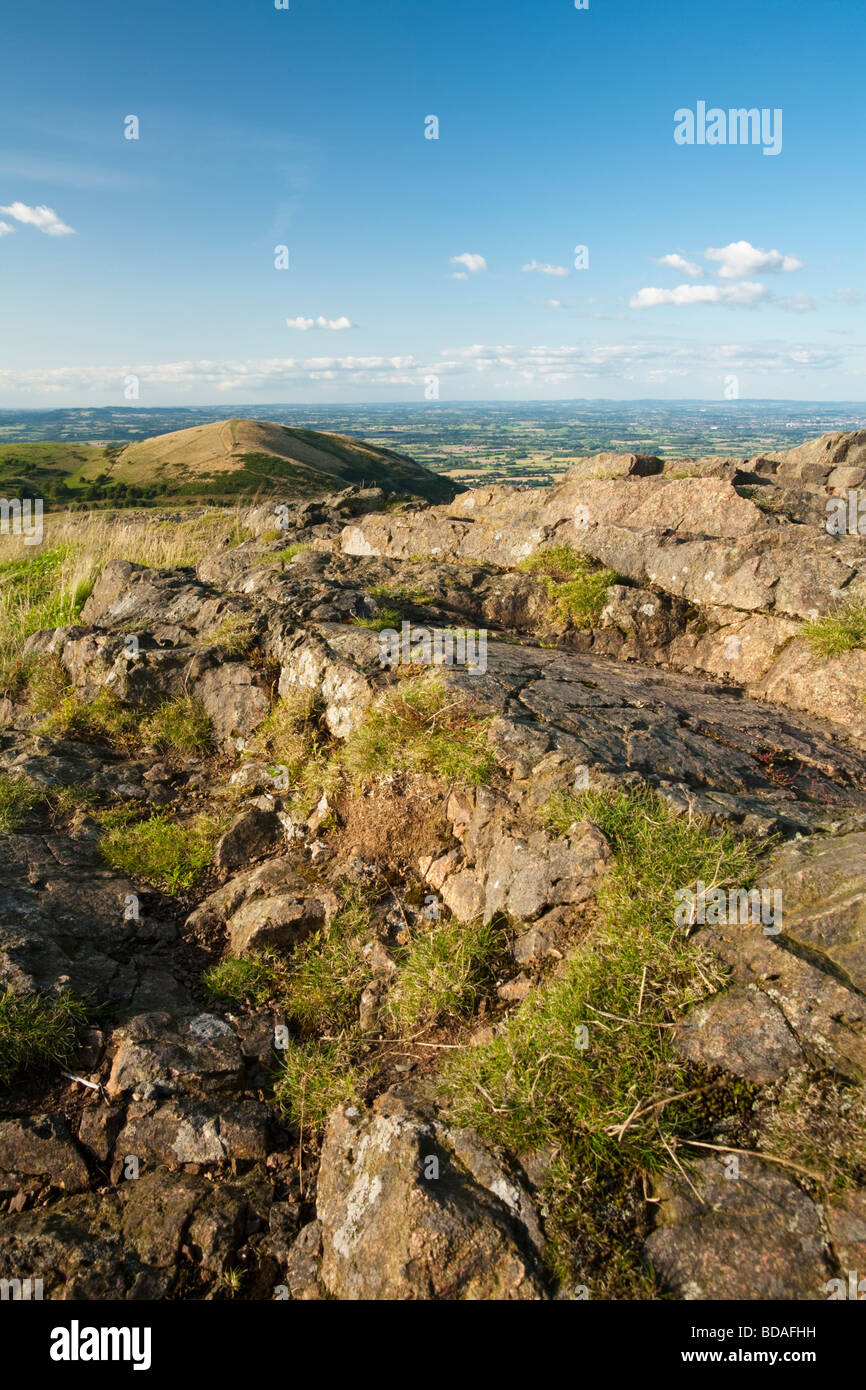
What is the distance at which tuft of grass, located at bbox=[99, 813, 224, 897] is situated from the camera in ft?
20.3

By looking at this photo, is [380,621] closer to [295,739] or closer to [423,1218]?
[295,739]

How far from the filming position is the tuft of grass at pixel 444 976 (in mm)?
4578

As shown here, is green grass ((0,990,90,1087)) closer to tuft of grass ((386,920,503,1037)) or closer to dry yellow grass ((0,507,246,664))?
tuft of grass ((386,920,503,1037))

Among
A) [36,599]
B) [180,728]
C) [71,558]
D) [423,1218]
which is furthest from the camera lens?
[71,558]

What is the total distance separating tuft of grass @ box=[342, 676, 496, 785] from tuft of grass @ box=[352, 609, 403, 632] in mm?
1898

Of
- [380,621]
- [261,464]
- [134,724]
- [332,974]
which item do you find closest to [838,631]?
[380,621]

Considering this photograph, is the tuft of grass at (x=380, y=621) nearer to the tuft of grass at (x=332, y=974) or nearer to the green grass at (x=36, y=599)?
the tuft of grass at (x=332, y=974)

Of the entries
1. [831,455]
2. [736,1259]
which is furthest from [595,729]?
[831,455]

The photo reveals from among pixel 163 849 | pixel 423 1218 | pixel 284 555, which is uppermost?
pixel 284 555

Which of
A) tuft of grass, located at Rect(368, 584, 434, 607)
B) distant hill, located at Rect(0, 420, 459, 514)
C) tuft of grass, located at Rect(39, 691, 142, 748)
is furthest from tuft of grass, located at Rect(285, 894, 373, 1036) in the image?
distant hill, located at Rect(0, 420, 459, 514)

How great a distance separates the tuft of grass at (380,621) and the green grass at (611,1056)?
175 inches

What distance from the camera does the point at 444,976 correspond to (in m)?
4.67

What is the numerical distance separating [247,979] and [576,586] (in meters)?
6.98

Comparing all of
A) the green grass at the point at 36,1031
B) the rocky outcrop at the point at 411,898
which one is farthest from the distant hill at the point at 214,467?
the green grass at the point at 36,1031
